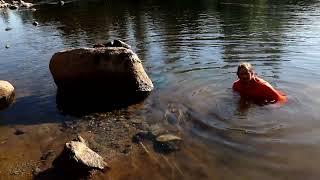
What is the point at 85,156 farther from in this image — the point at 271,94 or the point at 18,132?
the point at 271,94

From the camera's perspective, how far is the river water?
9102 mm

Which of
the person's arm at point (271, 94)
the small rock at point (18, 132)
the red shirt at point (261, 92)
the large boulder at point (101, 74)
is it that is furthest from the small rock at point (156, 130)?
the small rock at point (18, 132)

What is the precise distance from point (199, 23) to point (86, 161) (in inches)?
899

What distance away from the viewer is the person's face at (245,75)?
12.0 metres

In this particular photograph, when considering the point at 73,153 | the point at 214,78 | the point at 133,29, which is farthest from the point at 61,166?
the point at 133,29

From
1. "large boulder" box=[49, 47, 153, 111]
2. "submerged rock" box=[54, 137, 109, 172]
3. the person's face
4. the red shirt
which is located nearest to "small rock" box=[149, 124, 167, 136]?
"submerged rock" box=[54, 137, 109, 172]

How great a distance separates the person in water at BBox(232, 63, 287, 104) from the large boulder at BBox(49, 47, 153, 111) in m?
3.48

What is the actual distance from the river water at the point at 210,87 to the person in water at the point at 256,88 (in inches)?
13.8

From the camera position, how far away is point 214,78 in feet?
51.0

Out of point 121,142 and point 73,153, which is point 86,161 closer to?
point 73,153

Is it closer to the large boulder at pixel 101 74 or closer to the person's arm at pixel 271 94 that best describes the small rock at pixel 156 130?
the large boulder at pixel 101 74

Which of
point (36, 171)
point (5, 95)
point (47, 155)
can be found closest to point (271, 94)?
point (47, 155)

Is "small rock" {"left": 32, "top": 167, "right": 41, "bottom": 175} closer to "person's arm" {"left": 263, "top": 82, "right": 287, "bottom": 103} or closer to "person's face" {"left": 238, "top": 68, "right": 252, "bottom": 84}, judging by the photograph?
"person's face" {"left": 238, "top": 68, "right": 252, "bottom": 84}

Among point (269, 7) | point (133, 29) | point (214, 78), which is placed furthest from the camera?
point (269, 7)
